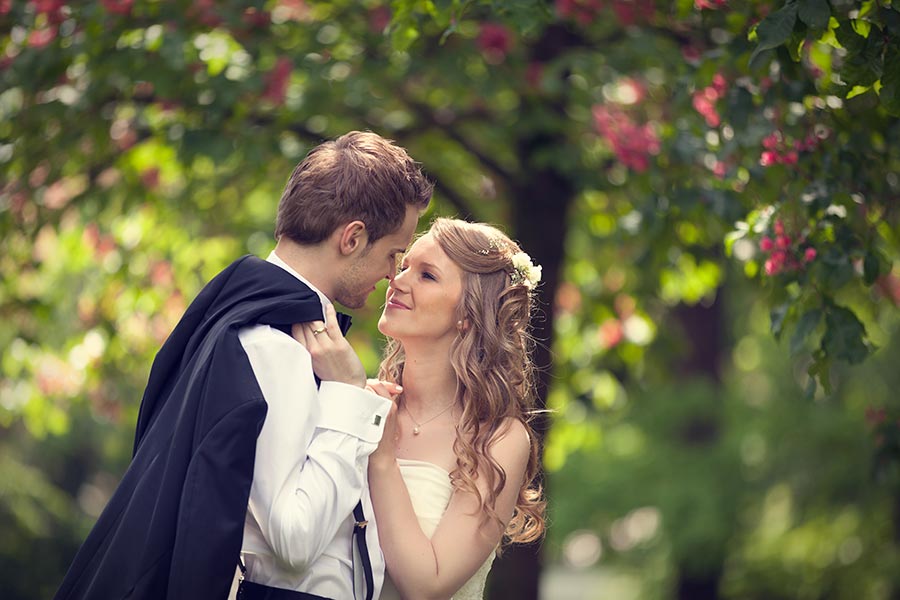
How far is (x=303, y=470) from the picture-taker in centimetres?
263

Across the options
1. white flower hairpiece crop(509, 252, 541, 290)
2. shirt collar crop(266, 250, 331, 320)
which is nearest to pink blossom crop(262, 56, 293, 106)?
white flower hairpiece crop(509, 252, 541, 290)

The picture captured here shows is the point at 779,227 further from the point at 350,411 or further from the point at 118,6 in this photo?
the point at 118,6

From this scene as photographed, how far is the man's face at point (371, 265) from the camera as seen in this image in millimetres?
2957

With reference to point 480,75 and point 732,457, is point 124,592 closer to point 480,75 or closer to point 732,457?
Answer: point 480,75

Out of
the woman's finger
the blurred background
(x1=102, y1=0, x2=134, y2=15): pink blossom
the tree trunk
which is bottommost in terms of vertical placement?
the tree trunk

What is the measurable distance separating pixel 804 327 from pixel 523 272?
40.5 inches

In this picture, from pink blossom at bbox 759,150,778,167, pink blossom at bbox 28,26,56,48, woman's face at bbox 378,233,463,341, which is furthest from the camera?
pink blossom at bbox 28,26,56,48

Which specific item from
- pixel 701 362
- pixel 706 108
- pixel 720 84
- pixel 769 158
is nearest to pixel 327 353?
pixel 769 158

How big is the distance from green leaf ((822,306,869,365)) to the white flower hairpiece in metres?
1.07

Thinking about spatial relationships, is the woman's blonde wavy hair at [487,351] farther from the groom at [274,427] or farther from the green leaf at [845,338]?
the green leaf at [845,338]

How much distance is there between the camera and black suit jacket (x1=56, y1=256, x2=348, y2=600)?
2.46 m

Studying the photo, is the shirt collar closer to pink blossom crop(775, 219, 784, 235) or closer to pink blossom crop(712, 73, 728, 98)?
pink blossom crop(775, 219, 784, 235)

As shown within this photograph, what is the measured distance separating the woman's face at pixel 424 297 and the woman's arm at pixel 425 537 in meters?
0.34

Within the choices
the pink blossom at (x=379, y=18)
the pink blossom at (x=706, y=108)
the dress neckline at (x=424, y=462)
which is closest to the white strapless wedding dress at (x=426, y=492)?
the dress neckline at (x=424, y=462)
